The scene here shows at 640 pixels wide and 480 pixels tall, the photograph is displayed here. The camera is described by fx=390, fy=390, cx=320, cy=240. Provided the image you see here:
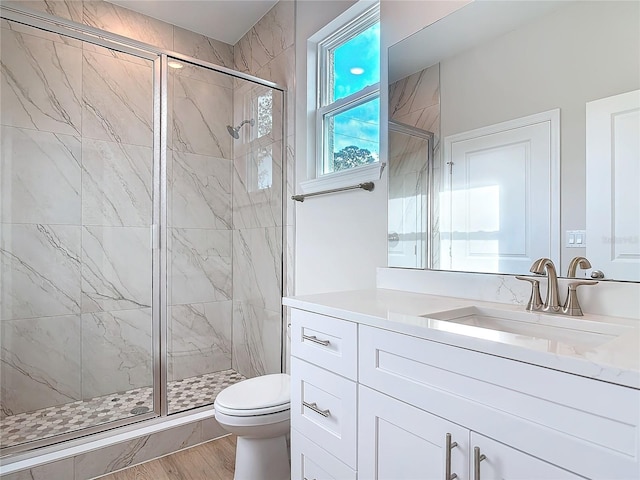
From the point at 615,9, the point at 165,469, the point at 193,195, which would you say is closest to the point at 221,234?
the point at 193,195

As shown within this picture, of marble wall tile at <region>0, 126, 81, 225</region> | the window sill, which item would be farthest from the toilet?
marble wall tile at <region>0, 126, 81, 225</region>

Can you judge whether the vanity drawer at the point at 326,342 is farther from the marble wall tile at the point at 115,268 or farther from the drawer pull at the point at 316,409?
the marble wall tile at the point at 115,268

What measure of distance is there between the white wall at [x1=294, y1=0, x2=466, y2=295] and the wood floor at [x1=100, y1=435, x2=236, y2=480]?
0.96 meters

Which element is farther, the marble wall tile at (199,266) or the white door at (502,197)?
the marble wall tile at (199,266)

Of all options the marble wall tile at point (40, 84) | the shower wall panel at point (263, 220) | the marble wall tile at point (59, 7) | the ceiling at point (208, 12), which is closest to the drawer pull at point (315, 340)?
the shower wall panel at point (263, 220)

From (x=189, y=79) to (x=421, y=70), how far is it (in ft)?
4.57

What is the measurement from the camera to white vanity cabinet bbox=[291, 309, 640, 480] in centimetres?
65

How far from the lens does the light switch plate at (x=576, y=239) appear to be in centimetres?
113

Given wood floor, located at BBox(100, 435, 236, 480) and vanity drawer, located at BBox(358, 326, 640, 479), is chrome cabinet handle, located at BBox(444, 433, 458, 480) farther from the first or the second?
wood floor, located at BBox(100, 435, 236, 480)

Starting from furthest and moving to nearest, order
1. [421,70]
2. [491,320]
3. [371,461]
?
[421,70] < [491,320] < [371,461]

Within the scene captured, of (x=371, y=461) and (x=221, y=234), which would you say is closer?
(x=371, y=461)

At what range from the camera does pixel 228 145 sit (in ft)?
8.43

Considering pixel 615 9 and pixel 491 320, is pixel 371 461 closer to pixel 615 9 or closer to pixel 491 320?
pixel 491 320

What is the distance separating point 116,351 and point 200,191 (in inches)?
42.1
